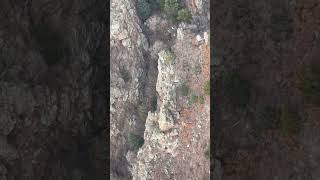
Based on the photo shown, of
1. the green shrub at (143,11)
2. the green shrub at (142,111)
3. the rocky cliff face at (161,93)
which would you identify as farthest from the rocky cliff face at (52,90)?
the green shrub at (143,11)

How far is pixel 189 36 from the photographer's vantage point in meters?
18.0

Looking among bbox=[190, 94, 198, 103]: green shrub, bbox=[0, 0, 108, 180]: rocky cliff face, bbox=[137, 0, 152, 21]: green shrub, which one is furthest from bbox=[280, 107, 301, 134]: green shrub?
bbox=[137, 0, 152, 21]: green shrub

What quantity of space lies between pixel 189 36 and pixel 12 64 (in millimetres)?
16542

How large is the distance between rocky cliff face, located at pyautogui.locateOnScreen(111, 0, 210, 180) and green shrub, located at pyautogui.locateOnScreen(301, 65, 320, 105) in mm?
14943

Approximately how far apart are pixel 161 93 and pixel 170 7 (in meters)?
2.81

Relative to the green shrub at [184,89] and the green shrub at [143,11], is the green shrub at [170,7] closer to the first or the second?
the green shrub at [143,11]

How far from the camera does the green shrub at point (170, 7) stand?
18.3m

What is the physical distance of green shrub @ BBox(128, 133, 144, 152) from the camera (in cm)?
1831

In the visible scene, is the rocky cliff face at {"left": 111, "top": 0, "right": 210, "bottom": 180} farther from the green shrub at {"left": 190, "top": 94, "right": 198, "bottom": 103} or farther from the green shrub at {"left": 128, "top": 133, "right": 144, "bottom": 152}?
the green shrub at {"left": 128, "top": 133, "right": 144, "bottom": 152}

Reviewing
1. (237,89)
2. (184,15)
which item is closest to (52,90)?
(237,89)

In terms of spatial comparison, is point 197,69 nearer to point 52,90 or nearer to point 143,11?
point 143,11

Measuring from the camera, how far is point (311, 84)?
2092 mm

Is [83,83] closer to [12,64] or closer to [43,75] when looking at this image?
[43,75]

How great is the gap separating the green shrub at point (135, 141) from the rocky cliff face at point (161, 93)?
0.44 feet
